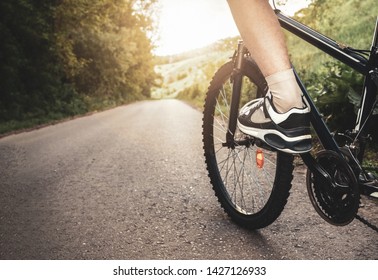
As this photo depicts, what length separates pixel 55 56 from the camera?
41.0 ft

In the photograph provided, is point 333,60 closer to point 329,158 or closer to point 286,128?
point 329,158

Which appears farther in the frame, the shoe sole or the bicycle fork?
the bicycle fork

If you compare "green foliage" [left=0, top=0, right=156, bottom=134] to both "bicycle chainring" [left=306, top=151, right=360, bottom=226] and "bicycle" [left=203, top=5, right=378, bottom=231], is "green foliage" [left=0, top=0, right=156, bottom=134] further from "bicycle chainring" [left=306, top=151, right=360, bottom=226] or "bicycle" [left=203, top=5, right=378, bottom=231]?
"bicycle chainring" [left=306, top=151, right=360, bottom=226]

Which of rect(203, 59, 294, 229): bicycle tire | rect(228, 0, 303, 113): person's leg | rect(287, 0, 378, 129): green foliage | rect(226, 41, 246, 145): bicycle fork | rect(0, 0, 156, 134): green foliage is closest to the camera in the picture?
rect(228, 0, 303, 113): person's leg

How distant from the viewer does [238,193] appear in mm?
2195

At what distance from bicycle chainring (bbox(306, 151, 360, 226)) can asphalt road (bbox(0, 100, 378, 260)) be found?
21 cm

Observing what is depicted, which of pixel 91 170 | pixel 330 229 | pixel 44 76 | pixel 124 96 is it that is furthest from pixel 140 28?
pixel 330 229

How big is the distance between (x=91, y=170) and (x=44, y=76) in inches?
371

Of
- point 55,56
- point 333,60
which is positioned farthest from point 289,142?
point 55,56

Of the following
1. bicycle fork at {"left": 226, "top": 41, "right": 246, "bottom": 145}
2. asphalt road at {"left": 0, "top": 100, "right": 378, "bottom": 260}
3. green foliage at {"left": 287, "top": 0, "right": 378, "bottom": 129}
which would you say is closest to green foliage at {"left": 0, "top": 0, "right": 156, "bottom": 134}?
asphalt road at {"left": 0, "top": 100, "right": 378, "bottom": 260}

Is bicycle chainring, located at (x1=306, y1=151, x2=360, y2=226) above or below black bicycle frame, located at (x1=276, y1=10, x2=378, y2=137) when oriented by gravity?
below

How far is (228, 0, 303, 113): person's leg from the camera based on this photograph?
120 cm

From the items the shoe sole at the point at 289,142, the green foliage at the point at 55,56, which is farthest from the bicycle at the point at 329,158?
the green foliage at the point at 55,56

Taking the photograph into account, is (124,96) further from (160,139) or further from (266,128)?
(266,128)
